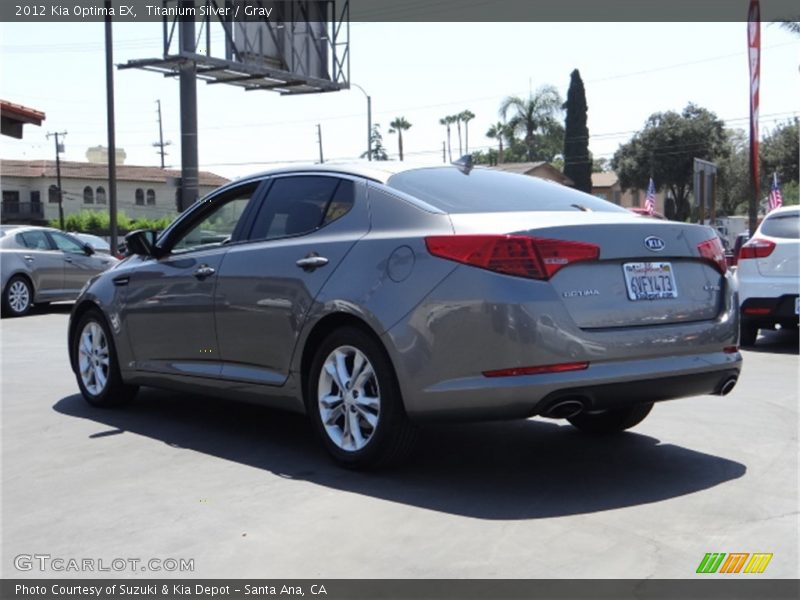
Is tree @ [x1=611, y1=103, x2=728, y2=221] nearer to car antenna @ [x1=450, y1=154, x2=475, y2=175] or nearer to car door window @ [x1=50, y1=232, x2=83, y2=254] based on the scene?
car door window @ [x1=50, y1=232, x2=83, y2=254]

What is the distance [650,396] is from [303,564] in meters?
1.95

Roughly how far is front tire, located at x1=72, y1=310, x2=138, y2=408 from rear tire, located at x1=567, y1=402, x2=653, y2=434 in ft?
10.7

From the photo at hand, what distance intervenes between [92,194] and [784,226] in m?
93.6

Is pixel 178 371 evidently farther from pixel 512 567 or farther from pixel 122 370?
pixel 512 567

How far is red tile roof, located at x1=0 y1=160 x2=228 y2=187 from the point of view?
9512 centimetres

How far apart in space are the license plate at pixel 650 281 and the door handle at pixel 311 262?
5.26ft

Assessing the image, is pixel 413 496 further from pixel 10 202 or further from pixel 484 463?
pixel 10 202

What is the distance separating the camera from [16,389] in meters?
8.53

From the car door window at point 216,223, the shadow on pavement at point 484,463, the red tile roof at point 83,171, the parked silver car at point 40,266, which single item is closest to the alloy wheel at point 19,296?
the parked silver car at point 40,266

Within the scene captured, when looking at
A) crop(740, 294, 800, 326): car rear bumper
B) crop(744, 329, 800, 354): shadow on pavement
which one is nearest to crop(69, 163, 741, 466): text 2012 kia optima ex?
crop(740, 294, 800, 326): car rear bumper

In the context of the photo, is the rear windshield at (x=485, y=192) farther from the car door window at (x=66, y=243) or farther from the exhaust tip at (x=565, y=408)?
the car door window at (x=66, y=243)

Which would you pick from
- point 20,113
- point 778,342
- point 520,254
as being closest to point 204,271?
point 520,254

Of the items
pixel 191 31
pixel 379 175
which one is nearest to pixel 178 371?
pixel 379 175
